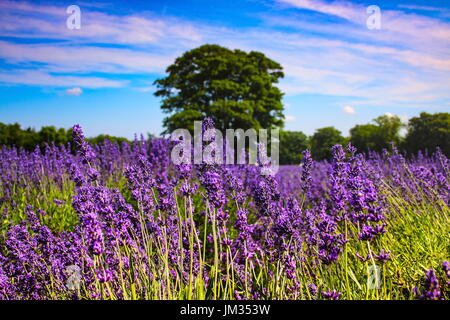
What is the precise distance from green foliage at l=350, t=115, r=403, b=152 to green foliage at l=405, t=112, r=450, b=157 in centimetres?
521

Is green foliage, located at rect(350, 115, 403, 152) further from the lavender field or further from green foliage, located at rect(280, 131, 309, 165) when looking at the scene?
the lavender field

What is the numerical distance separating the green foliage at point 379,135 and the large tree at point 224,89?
7.39m

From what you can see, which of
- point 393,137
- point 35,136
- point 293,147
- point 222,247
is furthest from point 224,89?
point 293,147

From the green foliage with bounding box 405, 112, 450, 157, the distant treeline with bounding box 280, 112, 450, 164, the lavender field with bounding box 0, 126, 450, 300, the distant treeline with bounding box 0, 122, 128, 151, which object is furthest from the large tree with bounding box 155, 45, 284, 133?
the lavender field with bounding box 0, 126, 450, 300

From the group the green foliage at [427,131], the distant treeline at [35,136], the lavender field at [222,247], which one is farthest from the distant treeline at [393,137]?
the distant treeline at [35,136]

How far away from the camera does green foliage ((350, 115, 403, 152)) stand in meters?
28.8

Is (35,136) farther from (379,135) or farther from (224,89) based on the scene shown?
(379,135)

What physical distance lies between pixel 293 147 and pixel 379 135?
26.7 meters

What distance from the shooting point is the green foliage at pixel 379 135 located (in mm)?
28775

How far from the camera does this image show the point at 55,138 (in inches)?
866

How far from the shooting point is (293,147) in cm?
5866
